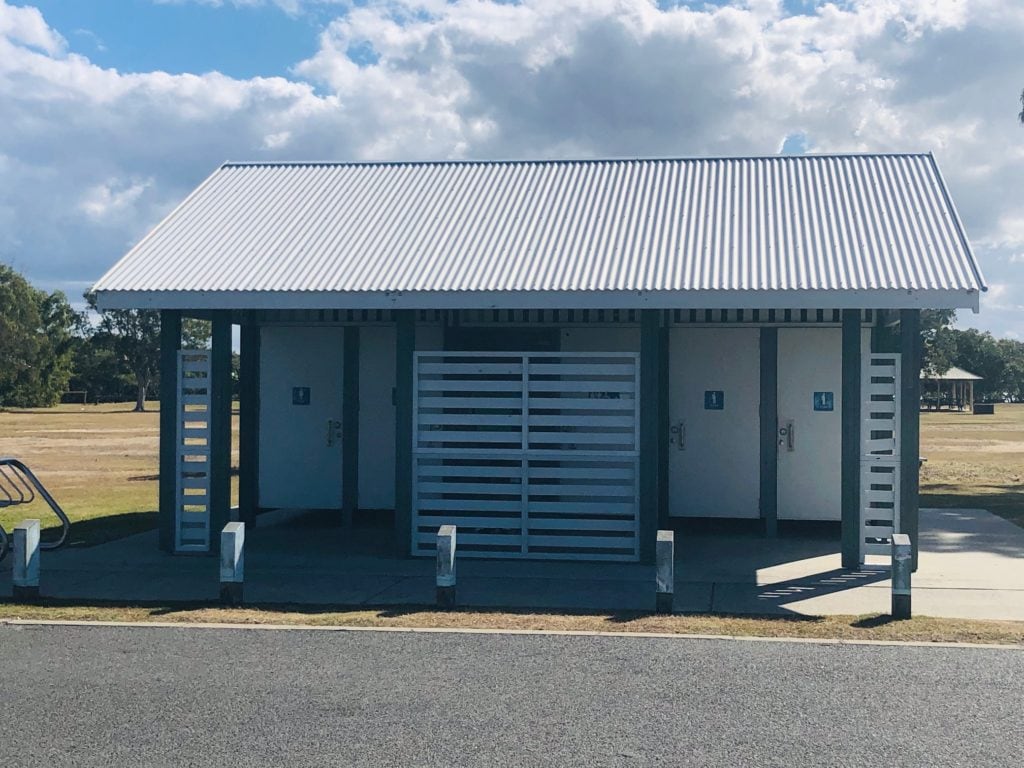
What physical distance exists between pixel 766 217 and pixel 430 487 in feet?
16.1

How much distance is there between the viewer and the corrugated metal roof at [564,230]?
1154 centimetres

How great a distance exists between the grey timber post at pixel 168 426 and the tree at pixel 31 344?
209 ft

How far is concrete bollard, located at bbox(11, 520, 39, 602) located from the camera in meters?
9.73

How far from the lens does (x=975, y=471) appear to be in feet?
85.1

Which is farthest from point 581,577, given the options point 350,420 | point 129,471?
point 129,471

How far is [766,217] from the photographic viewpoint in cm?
1315

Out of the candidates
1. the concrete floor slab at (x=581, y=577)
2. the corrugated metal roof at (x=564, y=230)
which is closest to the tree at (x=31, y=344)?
the corrugated metal roof at (x=564, y=230)

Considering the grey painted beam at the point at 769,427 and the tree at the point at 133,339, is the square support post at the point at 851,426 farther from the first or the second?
the tree at the point at 133,339

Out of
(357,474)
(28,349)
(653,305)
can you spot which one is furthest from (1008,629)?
(28,349)

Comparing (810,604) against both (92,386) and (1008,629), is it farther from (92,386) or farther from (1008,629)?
(92,386)


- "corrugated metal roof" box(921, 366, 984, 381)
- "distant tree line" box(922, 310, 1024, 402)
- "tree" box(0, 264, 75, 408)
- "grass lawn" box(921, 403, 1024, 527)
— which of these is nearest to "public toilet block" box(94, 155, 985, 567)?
"grass lawn" box(921, 403, 1024, 527)

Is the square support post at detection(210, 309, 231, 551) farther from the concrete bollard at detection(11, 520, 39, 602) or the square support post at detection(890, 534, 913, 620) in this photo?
the square support post at detection(890, 534, 913, 620)

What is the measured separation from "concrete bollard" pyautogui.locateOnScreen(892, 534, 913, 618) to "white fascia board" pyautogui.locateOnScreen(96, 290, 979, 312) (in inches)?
108

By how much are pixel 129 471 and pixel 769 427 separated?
16492 mm
